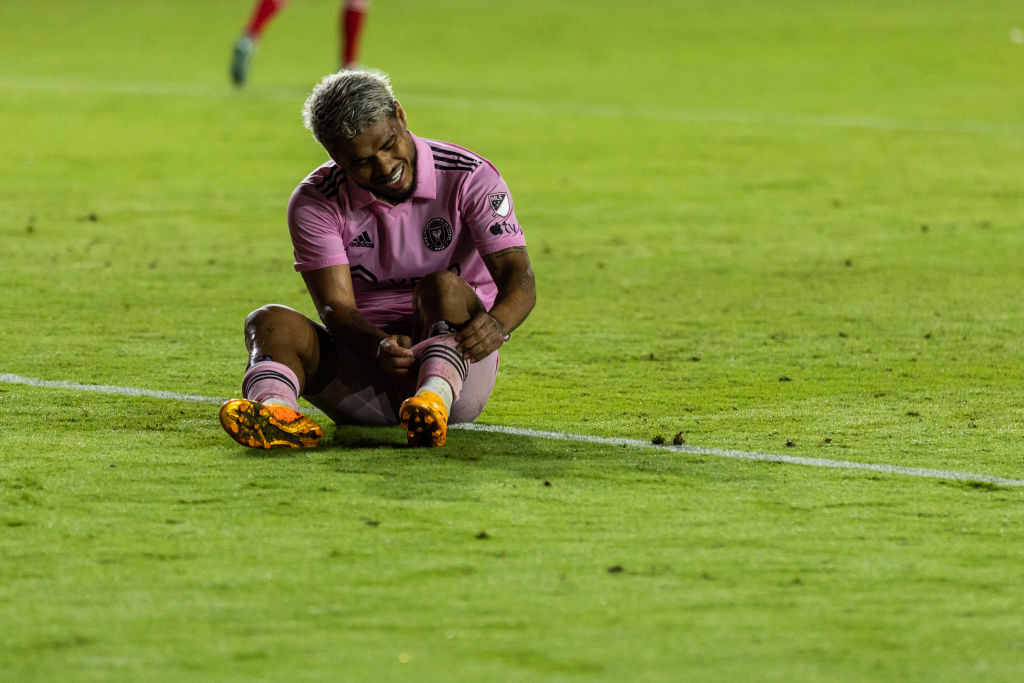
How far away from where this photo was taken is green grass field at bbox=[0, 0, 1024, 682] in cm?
331

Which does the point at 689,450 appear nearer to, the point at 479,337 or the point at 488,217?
the point at 479,337

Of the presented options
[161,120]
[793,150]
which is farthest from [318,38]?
[793,150]

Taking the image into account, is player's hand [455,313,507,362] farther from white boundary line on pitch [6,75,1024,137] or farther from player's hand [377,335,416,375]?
white boundary line on pitch [6,75,1024,137]

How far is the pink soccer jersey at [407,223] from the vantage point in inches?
194

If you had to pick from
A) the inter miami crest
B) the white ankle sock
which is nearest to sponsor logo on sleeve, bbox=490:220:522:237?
the inter miami crest

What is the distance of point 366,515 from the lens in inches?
161

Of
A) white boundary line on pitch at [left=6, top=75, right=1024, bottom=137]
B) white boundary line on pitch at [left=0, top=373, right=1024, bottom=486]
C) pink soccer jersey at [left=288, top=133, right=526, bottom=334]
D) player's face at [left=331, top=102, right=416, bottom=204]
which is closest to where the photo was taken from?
white boundary line on pitch at [left=0, top=373, right=1024, bottom=486]

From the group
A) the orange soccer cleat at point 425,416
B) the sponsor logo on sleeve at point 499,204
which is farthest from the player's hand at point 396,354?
the sponsor logo on sleeve at point 499,204

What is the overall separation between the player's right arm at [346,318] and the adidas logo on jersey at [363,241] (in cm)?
10

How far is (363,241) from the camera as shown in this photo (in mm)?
5020

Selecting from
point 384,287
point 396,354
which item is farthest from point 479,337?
point 384,287

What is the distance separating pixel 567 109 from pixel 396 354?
11.4m

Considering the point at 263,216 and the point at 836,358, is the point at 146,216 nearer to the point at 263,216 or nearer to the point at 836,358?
the point at 263,216

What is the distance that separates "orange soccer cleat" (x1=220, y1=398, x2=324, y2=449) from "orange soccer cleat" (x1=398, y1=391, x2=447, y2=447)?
0.27 metres
